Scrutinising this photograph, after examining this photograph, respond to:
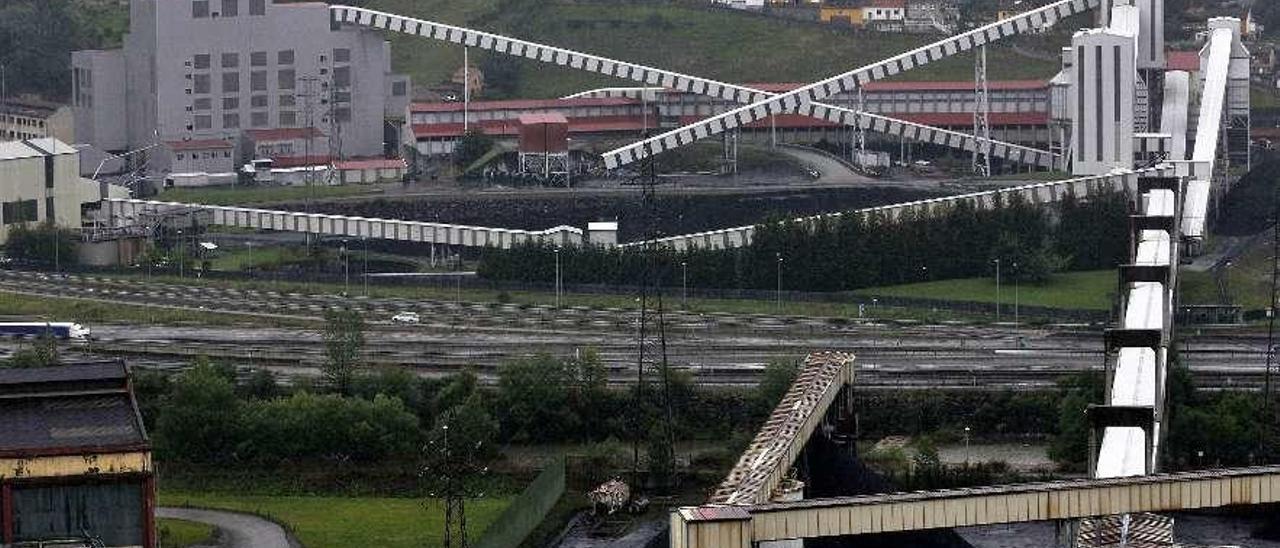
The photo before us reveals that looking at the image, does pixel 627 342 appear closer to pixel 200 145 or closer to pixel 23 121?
pixel 200 145

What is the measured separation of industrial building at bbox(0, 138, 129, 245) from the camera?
76.2 metres

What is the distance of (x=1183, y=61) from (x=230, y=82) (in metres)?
24.4

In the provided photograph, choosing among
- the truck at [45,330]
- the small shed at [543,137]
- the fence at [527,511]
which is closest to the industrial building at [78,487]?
the fence at [527,511]

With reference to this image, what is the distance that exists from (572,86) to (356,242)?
70.0ft

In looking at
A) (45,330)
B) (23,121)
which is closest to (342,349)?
(45,330)

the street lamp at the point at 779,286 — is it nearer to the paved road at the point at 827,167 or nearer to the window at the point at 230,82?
the paved road at the point at 827,167

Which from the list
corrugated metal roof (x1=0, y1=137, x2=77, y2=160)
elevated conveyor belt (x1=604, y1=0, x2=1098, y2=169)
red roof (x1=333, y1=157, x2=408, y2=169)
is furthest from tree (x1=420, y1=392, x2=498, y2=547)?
red roof (x1=333, y1=157, x2=408, y2=169)

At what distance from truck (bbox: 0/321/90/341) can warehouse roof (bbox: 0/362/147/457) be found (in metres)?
24.8

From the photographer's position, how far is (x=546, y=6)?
103 m

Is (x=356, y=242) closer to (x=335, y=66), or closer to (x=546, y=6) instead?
(x=335, y=66)

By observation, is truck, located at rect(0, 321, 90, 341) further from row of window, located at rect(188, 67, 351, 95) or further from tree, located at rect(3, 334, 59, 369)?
row of window, located at rect(188, 67, 351, 95)

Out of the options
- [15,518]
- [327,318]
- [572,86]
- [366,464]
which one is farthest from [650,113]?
[15,518]

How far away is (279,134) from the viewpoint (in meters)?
87.0

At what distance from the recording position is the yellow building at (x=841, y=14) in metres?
102
